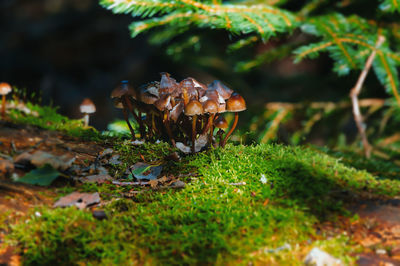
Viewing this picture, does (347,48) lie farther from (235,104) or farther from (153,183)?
(153,183)

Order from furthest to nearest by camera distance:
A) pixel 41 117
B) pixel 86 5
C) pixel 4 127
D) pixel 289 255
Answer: pixel 86 5 < pixel 41 117 < pixel 4 127 < pixel 289 255

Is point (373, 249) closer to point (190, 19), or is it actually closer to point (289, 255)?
point (289, 255)

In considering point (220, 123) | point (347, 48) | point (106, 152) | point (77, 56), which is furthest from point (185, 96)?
point (77, 56)

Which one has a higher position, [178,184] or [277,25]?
[277,25]

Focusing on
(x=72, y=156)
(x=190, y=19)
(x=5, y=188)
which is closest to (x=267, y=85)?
(x=190, y=19)

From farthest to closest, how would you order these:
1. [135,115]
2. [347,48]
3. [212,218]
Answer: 1. [347,48]
2. [135,115]
3. [212,218]

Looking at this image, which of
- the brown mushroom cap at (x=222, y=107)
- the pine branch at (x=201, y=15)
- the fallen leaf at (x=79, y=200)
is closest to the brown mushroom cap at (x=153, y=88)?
the brown mushroom cap at (x=222, y=107)
